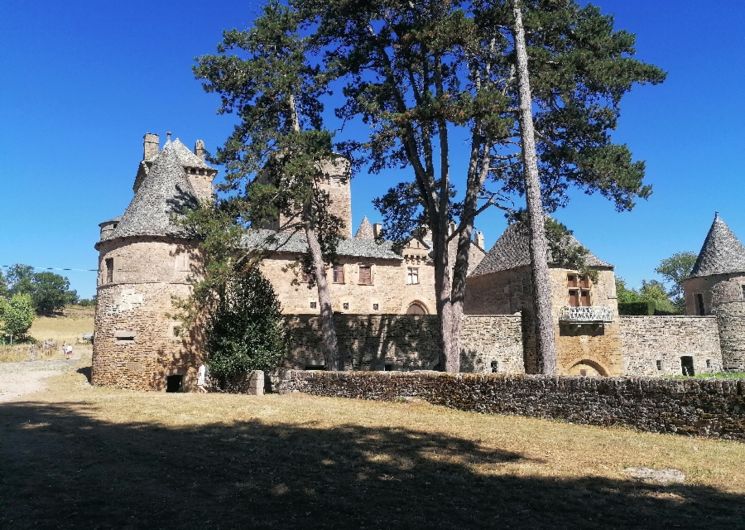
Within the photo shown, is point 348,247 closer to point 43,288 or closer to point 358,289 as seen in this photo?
point 358,289

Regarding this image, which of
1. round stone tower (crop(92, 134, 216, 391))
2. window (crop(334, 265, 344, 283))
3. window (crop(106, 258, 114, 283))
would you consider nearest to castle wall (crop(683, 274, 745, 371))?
window (crop(334, 265, 344, 283))

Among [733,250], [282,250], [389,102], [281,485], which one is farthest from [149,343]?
[733,250]

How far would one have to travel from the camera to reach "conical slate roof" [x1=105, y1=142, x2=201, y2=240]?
73.6 feet

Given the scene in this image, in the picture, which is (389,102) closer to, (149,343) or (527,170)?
(527,170)

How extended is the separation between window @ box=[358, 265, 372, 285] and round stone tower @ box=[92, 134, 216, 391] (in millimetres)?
13503

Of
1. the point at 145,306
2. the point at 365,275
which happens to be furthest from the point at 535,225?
the point at 365,275

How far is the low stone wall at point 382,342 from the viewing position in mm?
22797

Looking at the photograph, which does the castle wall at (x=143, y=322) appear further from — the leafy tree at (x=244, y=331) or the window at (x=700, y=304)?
the window at (x=700, y=304)

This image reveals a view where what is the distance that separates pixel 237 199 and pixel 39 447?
35.8ft

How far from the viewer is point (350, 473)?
23.6ft

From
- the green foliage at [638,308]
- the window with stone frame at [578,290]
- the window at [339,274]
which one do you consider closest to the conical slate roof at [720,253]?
the green foliage at [638,308]

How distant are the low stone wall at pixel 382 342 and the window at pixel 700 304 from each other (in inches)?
677

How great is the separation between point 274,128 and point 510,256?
14.9 metres

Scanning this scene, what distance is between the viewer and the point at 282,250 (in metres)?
30.7
